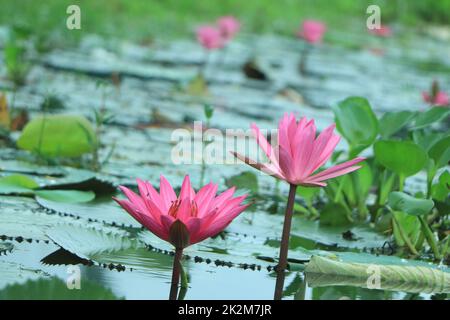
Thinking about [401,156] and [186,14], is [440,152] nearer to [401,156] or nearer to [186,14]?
[401,156]

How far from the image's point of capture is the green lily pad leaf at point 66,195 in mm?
2350

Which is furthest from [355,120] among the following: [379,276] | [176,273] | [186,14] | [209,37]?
[186,14]

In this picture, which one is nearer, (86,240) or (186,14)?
(86,240)

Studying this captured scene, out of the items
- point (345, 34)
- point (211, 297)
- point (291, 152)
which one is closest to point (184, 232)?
point (211, 297)

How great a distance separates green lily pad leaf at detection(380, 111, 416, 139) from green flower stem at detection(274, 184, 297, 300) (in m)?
0.78

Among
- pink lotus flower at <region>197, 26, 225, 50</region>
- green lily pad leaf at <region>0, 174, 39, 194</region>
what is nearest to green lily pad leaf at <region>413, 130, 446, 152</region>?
green lily pad leaf at <region>0, 174, 39, 194</region>

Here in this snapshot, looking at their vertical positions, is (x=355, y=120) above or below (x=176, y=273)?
above

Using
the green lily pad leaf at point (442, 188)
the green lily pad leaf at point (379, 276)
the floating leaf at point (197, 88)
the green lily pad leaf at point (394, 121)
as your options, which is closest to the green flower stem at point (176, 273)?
the green lily pad leaf at point (379, 276)

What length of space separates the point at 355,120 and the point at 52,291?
46.6 inches

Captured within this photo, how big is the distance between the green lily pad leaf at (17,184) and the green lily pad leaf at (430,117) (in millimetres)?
1039

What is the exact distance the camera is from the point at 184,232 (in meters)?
1.60

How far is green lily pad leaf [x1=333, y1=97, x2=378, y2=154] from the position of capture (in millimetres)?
2479

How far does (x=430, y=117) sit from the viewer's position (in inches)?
94.4

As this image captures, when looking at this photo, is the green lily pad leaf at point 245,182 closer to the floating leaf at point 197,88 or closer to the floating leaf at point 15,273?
the floating leaf at point 15,273
